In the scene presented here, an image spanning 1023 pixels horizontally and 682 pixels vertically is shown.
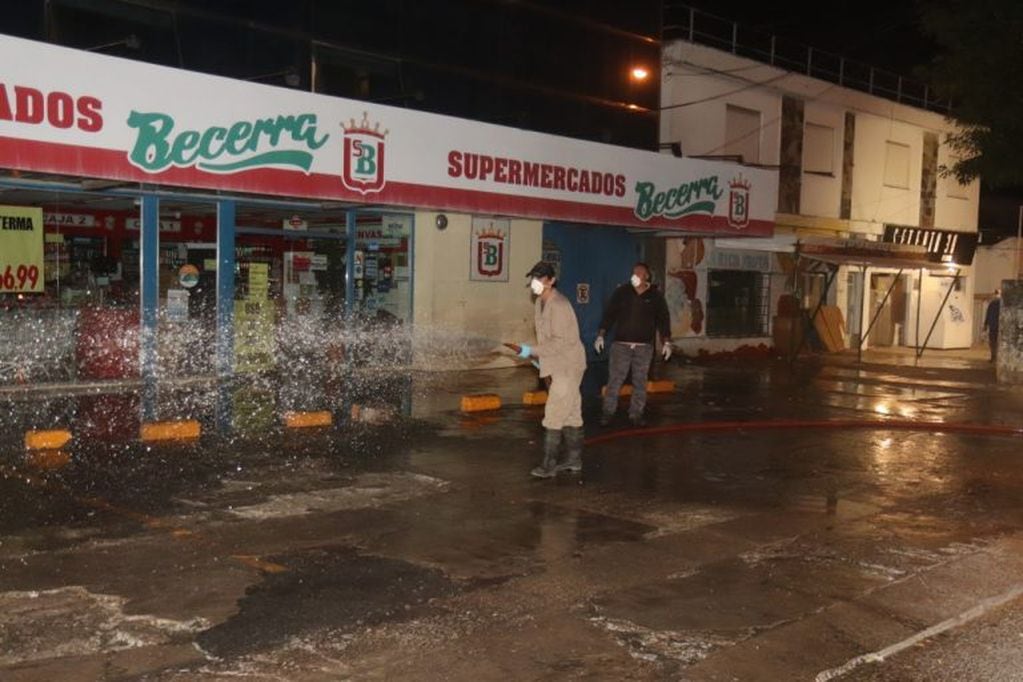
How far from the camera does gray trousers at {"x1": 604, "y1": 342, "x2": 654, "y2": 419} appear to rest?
12.2 meters

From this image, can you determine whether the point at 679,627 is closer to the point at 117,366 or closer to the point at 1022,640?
the point at 1022,640

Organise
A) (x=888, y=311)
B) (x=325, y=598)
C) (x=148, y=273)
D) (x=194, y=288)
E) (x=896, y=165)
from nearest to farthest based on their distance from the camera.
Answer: (x=325, y=598) < (x=148, y=273) < (x=194, y=288) < (x=896, y=165) < (x=888, y=311)

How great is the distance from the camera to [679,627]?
17.9ft

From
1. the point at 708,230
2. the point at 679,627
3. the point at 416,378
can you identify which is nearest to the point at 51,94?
the point at 416,378

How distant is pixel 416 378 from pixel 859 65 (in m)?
17.9

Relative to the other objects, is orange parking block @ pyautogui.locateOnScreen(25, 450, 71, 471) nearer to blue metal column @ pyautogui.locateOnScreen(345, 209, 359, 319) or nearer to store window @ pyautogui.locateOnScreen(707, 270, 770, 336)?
blue metal column @ pyautogui.locateOnScreen(345, 209, 359, 319)

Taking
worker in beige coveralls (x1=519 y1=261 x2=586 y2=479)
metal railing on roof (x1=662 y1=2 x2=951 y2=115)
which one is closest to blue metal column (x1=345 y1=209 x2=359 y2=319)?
worker in beige coveralls (x1=519 y1=261 x2=586 y2=479)

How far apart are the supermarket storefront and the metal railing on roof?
17.9 feet

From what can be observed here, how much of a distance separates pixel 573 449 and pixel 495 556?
274 centimetres

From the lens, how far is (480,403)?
1333 centimetres

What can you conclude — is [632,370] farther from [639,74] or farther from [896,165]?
[896,165]

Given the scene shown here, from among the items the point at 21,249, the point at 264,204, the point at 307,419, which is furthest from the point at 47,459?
the point at 264,204

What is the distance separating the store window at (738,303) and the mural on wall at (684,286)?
49 centimetres

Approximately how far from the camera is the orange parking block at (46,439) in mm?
9688
